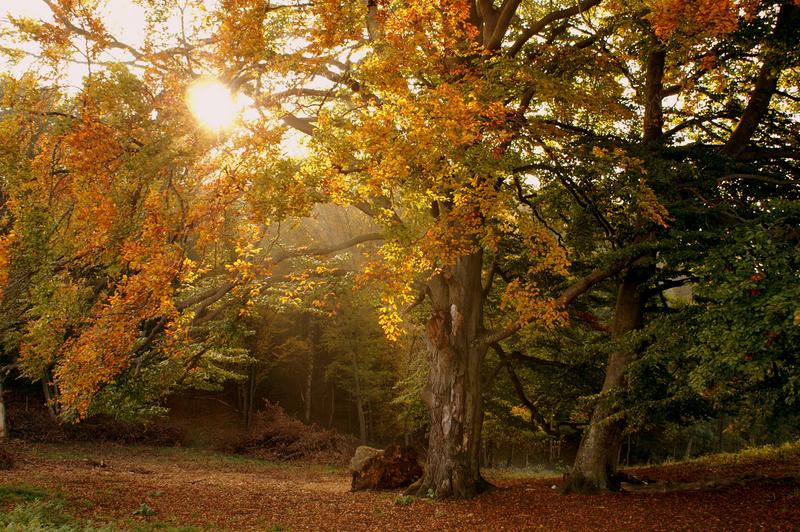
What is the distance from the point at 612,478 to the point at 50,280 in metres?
11.1

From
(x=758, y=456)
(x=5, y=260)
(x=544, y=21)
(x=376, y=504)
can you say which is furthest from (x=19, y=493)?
(x=758, y=456)

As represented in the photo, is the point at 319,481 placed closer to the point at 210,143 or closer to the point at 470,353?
the point at 470,353

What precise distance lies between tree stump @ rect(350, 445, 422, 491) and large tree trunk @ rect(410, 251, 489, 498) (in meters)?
2.21

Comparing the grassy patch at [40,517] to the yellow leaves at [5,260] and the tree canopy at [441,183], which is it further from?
the yellow leaves at [5,260]

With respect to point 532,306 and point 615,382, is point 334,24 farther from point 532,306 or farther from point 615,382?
point 615,382

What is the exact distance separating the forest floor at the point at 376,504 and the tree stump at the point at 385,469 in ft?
1.99

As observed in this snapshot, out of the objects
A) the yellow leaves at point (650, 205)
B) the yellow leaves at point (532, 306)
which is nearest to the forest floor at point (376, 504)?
the yellow leaves at point (532, 306)

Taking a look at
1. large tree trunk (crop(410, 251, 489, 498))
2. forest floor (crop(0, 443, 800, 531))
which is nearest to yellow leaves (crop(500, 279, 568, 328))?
large tree trunk (crop(410, 251, 489, 498))

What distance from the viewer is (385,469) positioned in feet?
47.3

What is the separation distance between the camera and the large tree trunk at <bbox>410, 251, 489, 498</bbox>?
1166 centimetres

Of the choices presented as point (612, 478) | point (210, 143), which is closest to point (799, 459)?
point (612, 478)

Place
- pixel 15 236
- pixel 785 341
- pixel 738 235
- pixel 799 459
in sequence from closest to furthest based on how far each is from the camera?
pixel 785 341
pixel 738 235
pixel 15 236
pixel 799 459

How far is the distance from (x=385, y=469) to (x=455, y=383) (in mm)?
3952

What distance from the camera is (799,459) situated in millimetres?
14695
